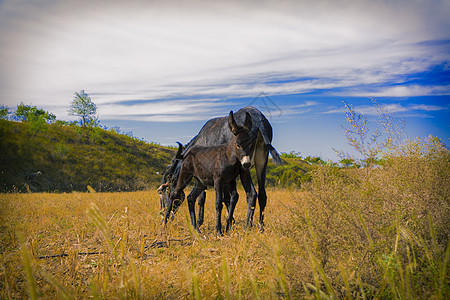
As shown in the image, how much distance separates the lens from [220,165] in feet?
21.0

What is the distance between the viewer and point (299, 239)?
363cm

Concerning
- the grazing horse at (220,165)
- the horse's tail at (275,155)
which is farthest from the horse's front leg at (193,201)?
the horse's tail at (275,155)

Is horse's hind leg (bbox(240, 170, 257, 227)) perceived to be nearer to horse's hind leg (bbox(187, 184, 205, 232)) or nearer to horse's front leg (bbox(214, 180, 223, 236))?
horse's front leg (bbox(214, 180, 223, 236))

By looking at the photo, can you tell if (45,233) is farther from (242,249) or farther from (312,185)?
(312,185)

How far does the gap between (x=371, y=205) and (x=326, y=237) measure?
3.32 feet

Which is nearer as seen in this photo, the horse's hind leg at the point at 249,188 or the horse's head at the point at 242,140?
the horse's head at the point at 242,140

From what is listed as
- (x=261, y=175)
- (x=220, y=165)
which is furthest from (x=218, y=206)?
(x=261, y=175)

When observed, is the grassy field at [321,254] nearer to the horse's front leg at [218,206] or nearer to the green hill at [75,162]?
the horse's front leg at [218,206]

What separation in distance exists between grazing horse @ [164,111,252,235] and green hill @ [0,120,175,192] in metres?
21.8

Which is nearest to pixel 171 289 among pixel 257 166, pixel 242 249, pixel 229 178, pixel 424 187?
pixel 242 249

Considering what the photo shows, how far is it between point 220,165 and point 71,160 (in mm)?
30205

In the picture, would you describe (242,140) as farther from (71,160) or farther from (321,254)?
(71,160)

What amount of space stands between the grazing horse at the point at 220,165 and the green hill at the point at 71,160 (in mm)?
21823

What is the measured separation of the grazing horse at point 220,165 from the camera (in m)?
5.95
